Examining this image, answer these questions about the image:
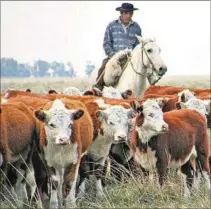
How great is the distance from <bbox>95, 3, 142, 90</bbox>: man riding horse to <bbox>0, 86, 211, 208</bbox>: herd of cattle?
4641mm

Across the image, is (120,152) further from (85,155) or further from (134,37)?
(134,37)

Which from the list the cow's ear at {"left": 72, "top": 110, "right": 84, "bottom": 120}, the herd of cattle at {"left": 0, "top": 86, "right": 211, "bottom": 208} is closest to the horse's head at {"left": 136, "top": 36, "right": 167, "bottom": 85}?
the herd of cattle at {"left": 0, "top": 86, "right": 211, "bottom": 208}

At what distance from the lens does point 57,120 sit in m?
8.01

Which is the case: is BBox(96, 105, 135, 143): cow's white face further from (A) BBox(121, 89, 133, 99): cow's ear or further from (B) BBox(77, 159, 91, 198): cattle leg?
(A) BBox(121, 89, 133, 99): cow's ear

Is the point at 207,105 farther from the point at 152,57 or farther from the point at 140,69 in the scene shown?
the point at 140,69

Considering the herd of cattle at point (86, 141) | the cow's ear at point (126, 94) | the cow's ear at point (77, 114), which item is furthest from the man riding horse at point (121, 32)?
the cow's ear at point (77, 114)

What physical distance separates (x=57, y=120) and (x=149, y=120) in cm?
146

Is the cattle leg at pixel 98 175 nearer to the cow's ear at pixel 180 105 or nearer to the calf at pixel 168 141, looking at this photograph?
the calf at pixel 168 141

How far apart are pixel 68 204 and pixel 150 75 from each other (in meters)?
6.05

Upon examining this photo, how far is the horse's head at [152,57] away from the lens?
13422mm

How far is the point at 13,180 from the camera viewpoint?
868cm

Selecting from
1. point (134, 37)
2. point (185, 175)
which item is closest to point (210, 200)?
point (185, 175)

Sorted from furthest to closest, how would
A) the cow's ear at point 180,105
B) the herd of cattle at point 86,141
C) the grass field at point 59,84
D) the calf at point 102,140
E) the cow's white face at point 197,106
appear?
the grass field at point 59,84, the cow's ear at point 180,105, the cow's white face at point 197,106, the calf at point 102,140, the herd of cattle at point 86,141

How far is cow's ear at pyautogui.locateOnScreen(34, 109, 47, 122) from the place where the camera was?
7.98m
